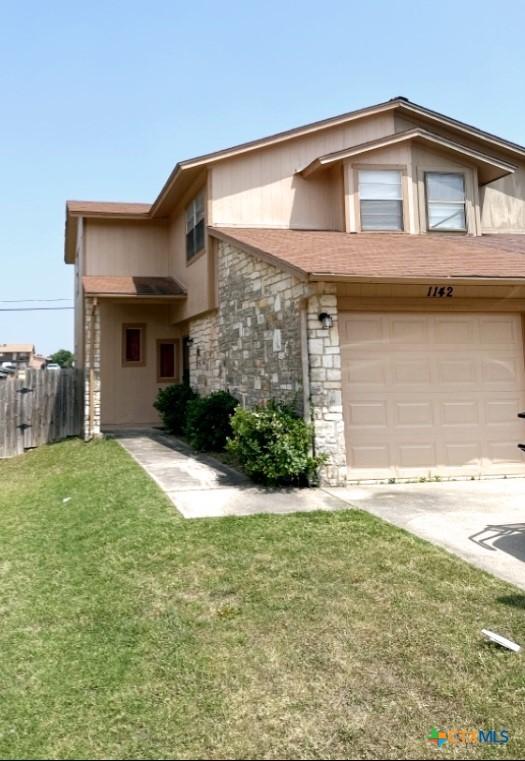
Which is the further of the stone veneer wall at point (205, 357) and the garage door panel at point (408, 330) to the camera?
the stone veneer wall at point (205, 357)

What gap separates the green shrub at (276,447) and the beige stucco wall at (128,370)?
875cm

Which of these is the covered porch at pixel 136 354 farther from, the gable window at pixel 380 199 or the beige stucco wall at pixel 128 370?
the gable window at pixel 380 199

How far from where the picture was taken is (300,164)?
12.5m

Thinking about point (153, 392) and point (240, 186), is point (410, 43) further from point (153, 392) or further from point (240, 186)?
point (153, 392)

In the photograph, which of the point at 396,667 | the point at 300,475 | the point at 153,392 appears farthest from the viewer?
the point at 153,392

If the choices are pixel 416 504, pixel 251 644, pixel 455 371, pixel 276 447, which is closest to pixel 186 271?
pixel 276 447

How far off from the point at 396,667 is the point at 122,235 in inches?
608

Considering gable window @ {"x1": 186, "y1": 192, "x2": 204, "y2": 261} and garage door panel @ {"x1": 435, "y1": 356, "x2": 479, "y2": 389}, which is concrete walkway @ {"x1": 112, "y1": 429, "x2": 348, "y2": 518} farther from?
gable window @ {"x1": 186, "y1": 192, "x2": 204, "y2": 261}

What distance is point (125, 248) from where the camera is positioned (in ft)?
53.2

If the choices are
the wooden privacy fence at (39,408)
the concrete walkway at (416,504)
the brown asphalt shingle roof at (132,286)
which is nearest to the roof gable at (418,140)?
the brown asphalt shingle roof at (132,286)

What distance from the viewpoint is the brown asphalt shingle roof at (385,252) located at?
7.87 meters

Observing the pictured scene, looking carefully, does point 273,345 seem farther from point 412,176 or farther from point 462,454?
point 412,176

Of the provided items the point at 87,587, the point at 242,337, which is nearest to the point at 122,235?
the point at 242,337

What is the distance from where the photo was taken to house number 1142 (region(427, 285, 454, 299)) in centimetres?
819
